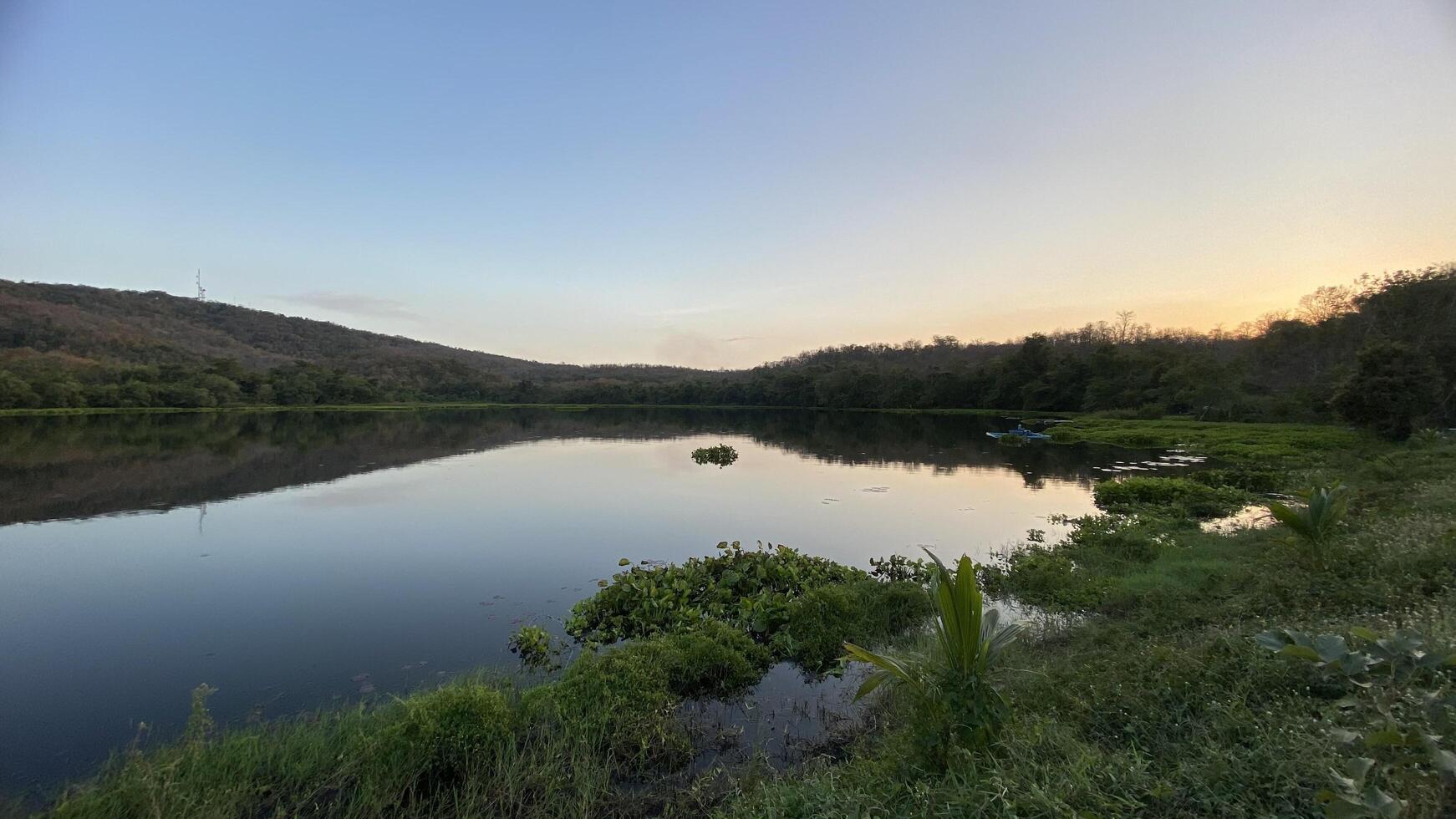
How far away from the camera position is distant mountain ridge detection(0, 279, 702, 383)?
7844 centimetres

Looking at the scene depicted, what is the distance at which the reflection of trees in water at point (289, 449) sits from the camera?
19.6 m

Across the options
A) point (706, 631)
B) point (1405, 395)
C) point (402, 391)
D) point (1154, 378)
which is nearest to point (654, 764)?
point (706, 631)

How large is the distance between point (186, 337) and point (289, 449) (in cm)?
10848

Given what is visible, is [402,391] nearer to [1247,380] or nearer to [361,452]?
[361,452]

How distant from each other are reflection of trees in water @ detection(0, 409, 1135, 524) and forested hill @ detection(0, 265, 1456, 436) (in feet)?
39.0

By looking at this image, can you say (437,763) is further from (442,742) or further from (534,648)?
(534,648)

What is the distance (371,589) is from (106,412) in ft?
233

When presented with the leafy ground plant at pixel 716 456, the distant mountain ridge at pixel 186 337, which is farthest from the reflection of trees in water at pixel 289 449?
the distant mountain ridge at pixel 186 337

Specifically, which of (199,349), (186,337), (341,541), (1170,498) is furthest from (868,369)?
(186,337)

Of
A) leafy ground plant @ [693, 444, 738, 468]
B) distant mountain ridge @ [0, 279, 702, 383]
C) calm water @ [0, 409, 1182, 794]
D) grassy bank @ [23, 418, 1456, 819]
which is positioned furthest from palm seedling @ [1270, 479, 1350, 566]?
distant mountain ridge @ [0, 279, 702, 383]

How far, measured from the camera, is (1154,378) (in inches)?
2219

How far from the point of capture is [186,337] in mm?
108750

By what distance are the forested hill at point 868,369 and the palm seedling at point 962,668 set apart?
34175 millimetres

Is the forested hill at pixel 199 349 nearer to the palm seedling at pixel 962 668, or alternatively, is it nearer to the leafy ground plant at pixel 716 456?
the leafy ground plant at pixel 716 456
